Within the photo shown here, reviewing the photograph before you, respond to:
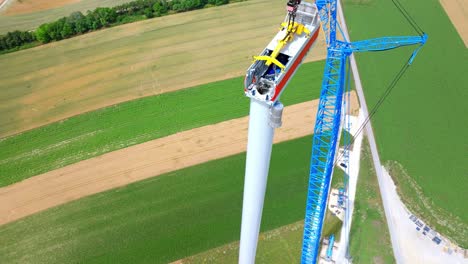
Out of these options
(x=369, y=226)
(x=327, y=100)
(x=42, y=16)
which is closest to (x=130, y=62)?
(x=42, y=16)

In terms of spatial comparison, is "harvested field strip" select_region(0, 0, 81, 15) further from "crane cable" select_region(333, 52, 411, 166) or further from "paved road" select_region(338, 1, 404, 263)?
"crane cable" select_region(333, 52, 411, 166)

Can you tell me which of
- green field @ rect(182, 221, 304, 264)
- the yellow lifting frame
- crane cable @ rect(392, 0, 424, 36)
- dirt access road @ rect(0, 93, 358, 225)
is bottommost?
green field @ rect(182, 221, 304, 264)

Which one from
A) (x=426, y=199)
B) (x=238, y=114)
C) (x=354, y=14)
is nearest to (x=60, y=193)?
(x=238, y=114)

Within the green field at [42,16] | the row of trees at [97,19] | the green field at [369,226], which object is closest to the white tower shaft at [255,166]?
the green field at [369,226]

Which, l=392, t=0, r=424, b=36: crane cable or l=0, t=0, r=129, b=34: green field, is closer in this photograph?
l=392, t=0, r=424, b=36: crane cable

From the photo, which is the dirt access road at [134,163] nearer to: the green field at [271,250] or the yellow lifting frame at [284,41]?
the green field at [271,250]

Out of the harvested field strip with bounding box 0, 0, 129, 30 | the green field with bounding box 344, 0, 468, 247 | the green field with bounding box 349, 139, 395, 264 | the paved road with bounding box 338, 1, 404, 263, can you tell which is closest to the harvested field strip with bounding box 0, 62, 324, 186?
the paved road with bounding box 338, 1, 404, 263
